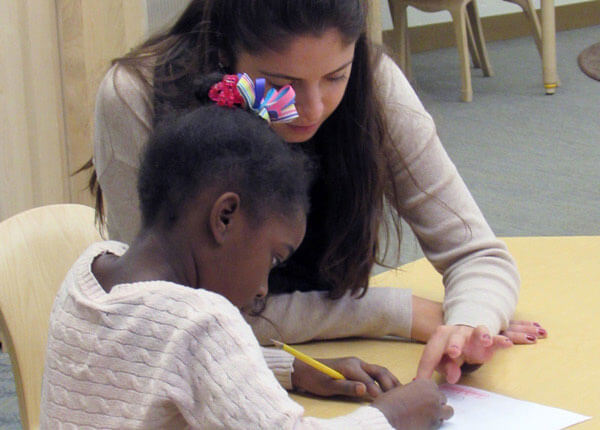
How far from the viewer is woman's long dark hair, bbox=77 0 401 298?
4.20 ft

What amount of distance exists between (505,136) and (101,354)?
11.5 ft

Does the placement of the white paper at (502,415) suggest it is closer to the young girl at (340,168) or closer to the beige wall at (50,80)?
the young girl at (340,168)

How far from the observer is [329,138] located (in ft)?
4.65

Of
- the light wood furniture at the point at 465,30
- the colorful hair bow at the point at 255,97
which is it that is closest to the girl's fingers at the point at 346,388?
the colorful hair bow at the point at 255,97

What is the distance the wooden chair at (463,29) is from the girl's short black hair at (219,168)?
352 centimetres

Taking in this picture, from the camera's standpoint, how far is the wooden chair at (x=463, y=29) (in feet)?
14.9

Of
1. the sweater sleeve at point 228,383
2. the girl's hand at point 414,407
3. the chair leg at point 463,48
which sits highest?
the sweater sleeve at point 228,383

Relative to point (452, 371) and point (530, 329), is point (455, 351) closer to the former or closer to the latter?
point (452, 371)

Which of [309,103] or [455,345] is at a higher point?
[309,103]

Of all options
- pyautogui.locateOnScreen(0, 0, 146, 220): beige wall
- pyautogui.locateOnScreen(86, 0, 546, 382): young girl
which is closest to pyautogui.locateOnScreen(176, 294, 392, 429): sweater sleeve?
pyautogui.locateOnScreen(86, 0, 546, 382): young girl

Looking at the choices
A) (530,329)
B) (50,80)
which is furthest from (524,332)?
(50,80)

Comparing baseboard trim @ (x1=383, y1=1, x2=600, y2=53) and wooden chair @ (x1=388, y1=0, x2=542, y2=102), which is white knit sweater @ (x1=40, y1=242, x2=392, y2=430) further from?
baseboard trim @ (x1=383, y1=1, x2=600, y2=53)

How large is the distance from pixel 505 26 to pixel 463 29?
58.1 inches

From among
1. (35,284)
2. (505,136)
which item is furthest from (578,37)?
(35,284)
